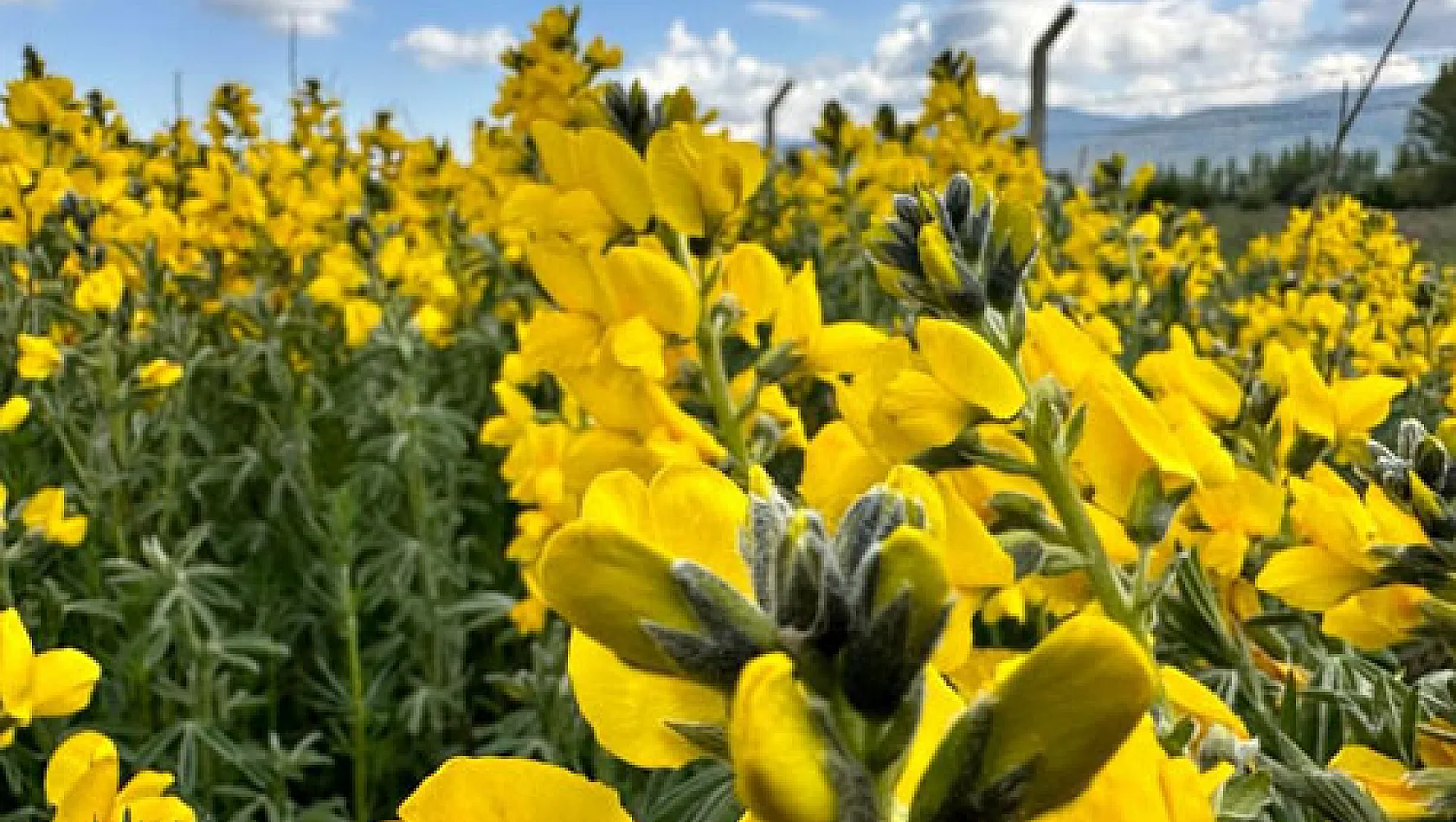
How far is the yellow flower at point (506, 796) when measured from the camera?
1.50 feet

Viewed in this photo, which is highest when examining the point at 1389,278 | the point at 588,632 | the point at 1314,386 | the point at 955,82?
the point at 955,82

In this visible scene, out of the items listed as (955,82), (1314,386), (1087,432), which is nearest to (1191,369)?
(1314,386)

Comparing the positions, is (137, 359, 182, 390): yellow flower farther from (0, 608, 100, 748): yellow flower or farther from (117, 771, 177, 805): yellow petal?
(117, 771, 177, 805): yellow petal

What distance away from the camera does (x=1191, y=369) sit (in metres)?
1.32

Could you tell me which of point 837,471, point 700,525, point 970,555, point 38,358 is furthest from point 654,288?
point 38,358

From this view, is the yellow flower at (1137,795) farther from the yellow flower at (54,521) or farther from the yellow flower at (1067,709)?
the yellow flower at (54,521)

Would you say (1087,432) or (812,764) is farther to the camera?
(1087,432)

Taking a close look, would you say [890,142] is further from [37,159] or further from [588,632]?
[588,632]

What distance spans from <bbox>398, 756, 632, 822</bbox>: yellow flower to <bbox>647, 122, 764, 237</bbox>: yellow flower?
1.06 m

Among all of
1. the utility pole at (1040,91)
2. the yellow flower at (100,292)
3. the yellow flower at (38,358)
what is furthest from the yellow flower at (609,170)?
the utility pole at (1040,91)

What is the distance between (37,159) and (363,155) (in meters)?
2.80

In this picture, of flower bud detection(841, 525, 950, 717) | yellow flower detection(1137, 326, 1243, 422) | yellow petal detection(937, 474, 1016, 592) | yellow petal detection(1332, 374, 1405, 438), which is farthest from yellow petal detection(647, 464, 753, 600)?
yellow petal detection(1332, 374, 1405, 438)

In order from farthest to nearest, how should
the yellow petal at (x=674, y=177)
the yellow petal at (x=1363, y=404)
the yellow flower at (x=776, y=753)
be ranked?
the yellow petal at (x=674, y=177), the yellow petal at (x=1363, y=404), the yellow flower at (x=776, y=753)

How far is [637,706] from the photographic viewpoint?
1.65ft
